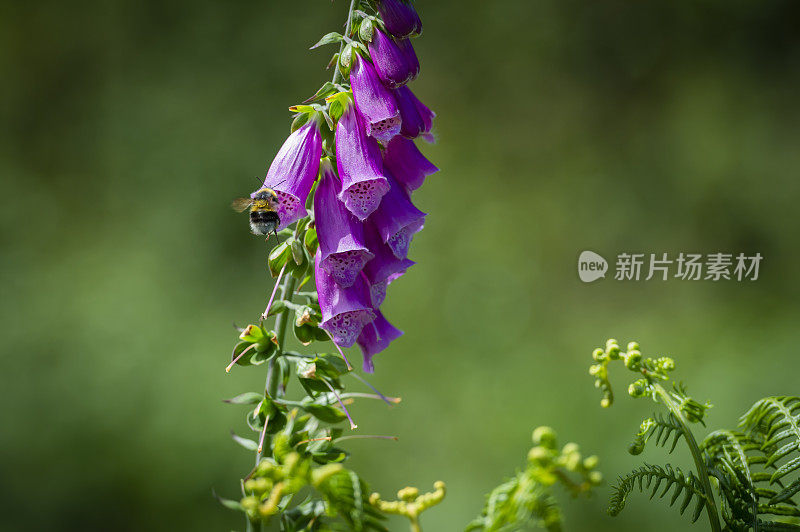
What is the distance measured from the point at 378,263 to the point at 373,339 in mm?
85

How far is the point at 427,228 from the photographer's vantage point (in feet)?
9.26

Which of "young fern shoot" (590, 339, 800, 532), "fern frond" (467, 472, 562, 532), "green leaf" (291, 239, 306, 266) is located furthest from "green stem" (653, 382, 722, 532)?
"green leaf" (291, 239, 306, 266)

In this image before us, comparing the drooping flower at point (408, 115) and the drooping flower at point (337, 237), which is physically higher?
the drooping flower at point (408, 115)

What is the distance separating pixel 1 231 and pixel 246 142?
105cm

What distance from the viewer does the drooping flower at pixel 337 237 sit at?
0.56 meters

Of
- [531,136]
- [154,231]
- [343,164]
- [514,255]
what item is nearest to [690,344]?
[514,255]

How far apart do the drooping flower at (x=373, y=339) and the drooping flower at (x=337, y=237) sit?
82 mm

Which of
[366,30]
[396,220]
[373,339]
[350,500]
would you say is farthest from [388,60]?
[350,500]

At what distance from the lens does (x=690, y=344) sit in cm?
257

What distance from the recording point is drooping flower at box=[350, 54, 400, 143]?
56cm

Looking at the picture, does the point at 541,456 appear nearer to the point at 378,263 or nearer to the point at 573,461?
the point at 573,461

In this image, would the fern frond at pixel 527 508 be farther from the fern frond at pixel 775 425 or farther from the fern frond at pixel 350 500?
the fern frond at pixel 775 425

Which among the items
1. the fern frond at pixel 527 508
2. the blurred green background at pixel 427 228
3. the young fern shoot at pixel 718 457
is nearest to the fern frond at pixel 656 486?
the young fern shoot at pixel 718 457

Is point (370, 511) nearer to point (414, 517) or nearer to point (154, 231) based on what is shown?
point (414, 517)
